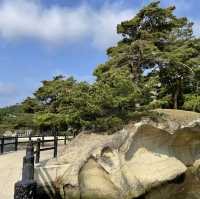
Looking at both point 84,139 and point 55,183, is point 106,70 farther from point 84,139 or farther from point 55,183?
point 55,183

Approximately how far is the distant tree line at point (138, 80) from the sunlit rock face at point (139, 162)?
0.97 metres

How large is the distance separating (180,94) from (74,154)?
12.0 metres

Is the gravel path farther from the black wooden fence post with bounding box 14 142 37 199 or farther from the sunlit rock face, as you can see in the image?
the black wooden fence post with bounding box 14 142 37 199

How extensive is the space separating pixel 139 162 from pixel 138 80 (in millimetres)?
6592

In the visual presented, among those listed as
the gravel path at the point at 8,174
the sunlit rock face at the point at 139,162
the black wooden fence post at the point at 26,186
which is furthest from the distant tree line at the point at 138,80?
the black wooden fence post at the point at 26,186

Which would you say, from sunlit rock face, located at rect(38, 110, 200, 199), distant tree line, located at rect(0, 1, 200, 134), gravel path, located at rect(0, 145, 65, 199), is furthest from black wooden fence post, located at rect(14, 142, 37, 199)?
distant tree line, located at rect(0, 1, 200, 134)

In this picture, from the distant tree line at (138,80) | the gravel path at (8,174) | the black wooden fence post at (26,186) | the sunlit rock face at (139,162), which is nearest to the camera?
the black wooden fence post at (26,186)

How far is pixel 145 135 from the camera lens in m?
14.1

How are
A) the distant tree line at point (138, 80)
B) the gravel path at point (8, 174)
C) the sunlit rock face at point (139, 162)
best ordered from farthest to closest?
the distant tree line at point (138, 80), the sunlit rock face at point (139, 162), the gravel path at point (8, 174)

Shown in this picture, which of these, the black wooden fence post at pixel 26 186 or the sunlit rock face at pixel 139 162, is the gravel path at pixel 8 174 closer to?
the sunlit rock face at pixel 139 162

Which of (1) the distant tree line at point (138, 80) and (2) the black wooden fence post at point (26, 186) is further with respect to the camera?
(1) the distant tree line at point (138, 80)

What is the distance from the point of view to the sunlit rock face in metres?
11.3

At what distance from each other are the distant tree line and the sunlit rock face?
0.97 metres

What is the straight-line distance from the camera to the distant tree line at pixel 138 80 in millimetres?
14367
